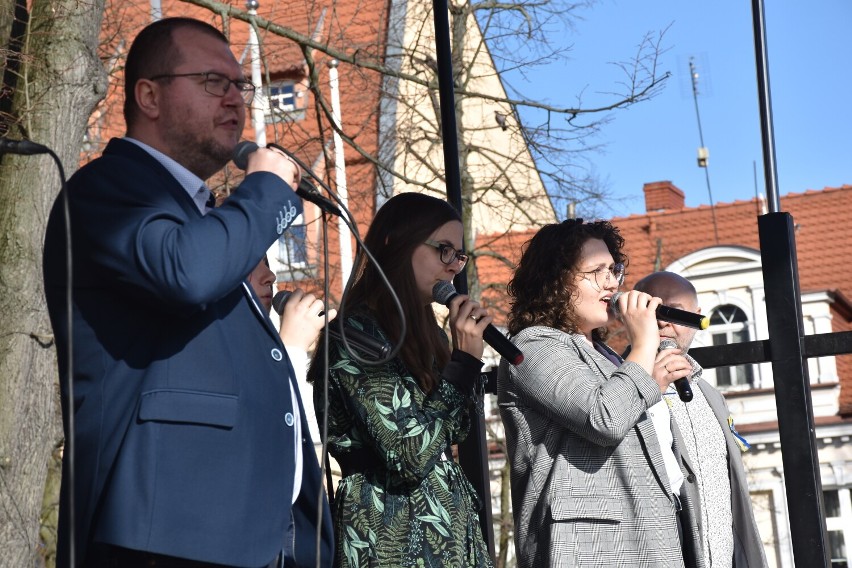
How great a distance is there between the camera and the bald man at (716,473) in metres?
4.23

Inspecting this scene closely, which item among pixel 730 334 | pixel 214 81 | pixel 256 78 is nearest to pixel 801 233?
pixel 730 334

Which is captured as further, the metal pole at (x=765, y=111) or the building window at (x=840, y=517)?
the building window at (x=840, y=517)

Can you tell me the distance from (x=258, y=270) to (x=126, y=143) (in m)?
0.89

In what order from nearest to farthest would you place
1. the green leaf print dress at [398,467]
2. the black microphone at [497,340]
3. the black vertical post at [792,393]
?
the green leaf print dress at [398,467] < the black microphone at [497,340] < the black vertical post at [792,393]

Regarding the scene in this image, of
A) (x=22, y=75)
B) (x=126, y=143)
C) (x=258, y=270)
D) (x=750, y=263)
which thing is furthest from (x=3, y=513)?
(x=750, y=263)

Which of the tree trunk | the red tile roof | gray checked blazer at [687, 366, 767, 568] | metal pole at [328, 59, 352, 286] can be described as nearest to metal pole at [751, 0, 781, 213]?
gray checked blazer at [687, 366, 767, 568]

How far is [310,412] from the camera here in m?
4.45

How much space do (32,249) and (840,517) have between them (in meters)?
25.7

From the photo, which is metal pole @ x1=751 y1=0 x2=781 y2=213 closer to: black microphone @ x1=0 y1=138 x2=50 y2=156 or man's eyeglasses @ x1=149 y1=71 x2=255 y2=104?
man's eyeglasses @ x1=149 y1=71 x2=255 y2=104

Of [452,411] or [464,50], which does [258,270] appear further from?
[464,50]

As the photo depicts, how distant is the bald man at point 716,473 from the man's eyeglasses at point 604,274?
1.20 ft

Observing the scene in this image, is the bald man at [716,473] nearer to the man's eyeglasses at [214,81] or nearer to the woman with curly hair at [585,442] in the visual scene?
the woman with curly hair at [585,442]

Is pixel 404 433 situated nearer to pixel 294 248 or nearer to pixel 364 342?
pixel 364 342

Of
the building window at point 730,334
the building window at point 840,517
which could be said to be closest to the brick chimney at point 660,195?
the building window at point 730,334
